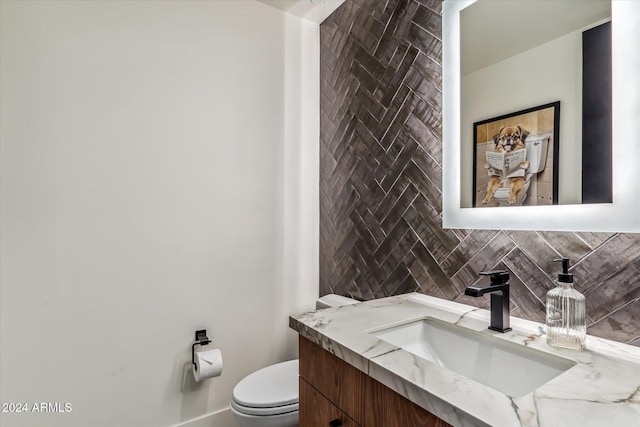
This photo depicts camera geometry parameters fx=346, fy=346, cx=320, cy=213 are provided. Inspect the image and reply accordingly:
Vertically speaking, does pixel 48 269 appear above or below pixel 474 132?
below

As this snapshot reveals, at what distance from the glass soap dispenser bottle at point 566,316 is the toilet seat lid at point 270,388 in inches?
40.5

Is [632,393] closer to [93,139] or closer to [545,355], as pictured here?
[545,355]

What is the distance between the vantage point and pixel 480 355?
1017 millimetres

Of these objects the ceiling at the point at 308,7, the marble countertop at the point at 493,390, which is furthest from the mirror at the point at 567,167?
the ceiling at the point at 308,7

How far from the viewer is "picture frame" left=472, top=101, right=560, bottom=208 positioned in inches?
42.2

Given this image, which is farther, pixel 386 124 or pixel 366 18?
pixel 366 18

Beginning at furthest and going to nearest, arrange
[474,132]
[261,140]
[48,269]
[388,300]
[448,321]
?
[261,140]
[48,269]
[388,300]
[474,132]
[448,321]

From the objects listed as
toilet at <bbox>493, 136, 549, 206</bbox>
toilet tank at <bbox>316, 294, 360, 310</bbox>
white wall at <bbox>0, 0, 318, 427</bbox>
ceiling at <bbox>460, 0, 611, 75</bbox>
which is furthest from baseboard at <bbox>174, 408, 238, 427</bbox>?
ceiling at <bbox>460, 0, 611, 75</bbox>

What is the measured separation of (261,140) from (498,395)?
174 centimetres

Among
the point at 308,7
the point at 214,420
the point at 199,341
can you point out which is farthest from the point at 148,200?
the point at 308,7

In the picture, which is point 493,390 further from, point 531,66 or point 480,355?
point 531,66

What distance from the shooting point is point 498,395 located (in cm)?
65

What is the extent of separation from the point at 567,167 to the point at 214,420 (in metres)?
2.01

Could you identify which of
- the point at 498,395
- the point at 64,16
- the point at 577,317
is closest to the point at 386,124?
the point at 577,317
